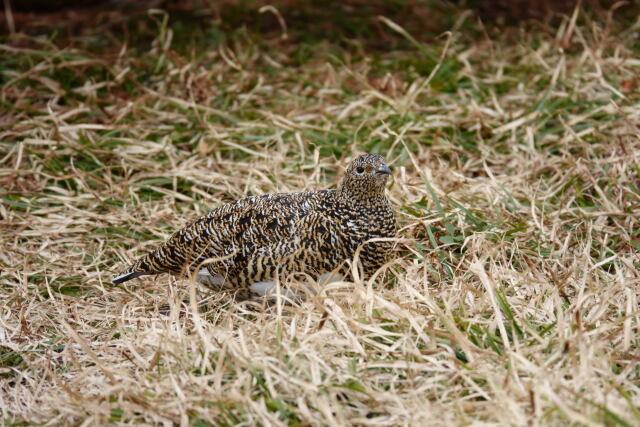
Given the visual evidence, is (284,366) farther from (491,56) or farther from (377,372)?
(491,56)

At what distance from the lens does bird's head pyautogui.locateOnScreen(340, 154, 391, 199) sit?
384 centimetres

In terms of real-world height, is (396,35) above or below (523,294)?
above

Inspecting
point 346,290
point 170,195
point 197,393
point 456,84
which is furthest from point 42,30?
point 197,393

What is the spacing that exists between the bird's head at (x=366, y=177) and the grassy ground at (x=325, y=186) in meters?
0.41

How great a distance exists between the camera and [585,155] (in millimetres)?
5016

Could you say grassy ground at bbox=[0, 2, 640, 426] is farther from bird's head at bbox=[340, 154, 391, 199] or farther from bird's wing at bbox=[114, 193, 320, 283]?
bird's head at bbox=[340, 154, 391, 199]

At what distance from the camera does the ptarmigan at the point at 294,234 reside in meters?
3.77

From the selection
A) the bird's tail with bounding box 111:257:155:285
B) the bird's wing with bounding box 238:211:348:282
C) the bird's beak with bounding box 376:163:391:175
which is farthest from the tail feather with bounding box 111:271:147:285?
the bird's beak with bounding box 376:163:391:175

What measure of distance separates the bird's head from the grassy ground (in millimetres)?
407

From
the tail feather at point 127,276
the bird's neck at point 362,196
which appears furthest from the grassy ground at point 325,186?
the bird's neck at point 362,196

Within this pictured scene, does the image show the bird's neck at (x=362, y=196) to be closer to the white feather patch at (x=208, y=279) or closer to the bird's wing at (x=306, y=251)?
the bird's wing at (x=306, y=251)

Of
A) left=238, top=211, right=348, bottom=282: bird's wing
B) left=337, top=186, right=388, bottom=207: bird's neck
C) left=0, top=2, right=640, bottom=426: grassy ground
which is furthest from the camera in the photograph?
left=337, top=186, right=388, bottom=207: bird's neck

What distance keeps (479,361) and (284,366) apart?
0.72 metres

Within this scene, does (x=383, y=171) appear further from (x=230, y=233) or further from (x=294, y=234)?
(x=230, y=233)
